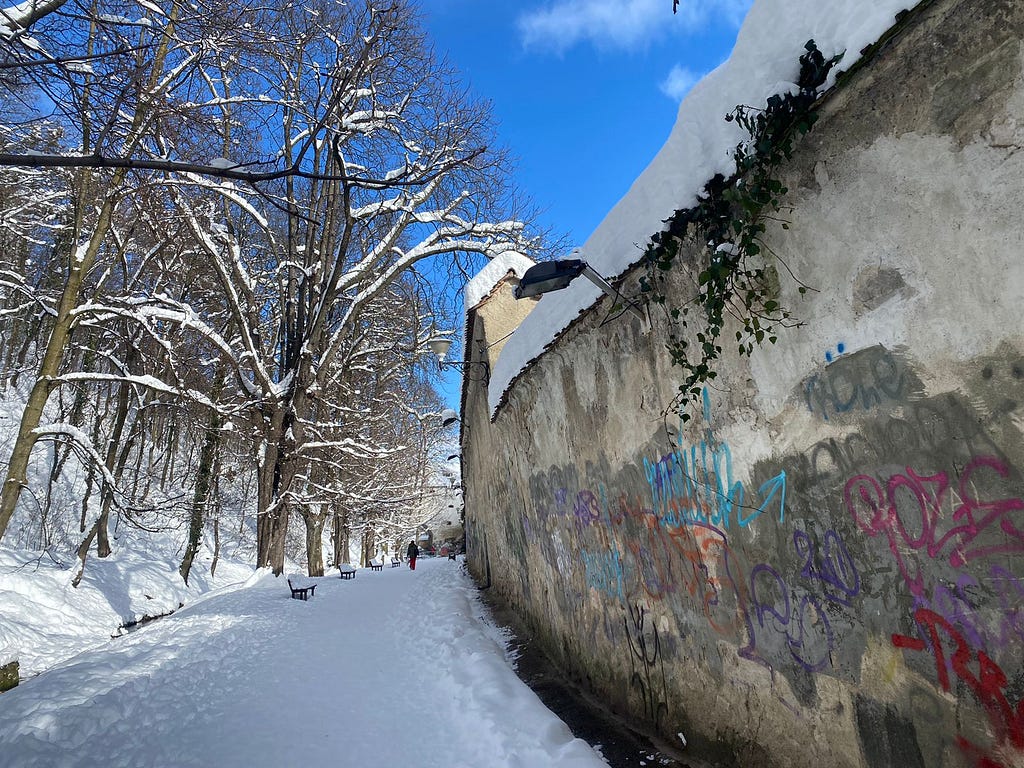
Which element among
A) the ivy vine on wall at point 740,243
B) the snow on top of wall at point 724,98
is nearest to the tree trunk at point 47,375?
the snow on top of wall at point 724,98

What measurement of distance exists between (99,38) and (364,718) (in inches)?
197

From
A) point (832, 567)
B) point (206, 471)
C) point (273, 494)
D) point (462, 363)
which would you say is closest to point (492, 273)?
point (462, 363)

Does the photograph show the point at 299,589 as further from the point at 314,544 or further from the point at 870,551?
the point at 870,551

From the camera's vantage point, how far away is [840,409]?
227cm

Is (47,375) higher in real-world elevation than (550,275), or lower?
higher

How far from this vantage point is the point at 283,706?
16.7ft

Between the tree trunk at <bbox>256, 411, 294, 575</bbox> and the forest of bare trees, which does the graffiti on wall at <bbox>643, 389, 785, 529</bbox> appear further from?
the tree trunk at <bbox>256, 411, 294, 575</bbox>

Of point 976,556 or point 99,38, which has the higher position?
point 99,38

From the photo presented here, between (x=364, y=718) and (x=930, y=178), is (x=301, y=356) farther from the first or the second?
(x=930, y=178)

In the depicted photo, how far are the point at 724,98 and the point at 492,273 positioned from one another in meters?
9.64

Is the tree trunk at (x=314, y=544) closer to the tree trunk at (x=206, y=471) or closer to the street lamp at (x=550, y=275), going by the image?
the tree trunk at (x=206, y=471)

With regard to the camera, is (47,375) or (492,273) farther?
(492,273)

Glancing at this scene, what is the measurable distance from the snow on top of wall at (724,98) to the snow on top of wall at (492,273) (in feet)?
25.8

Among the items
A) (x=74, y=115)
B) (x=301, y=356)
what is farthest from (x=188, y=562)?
(x=74, y=115)
